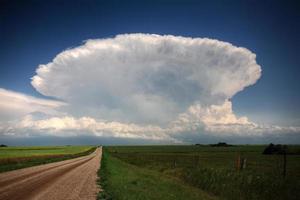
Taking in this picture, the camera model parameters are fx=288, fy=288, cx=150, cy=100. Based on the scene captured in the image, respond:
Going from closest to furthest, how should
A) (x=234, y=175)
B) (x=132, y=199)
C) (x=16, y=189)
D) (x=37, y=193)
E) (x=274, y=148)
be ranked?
(x=132, y=199) < (x=37, y=193) < (x=16, y=189) < (x=234, y=175) < (x=274, y=148)

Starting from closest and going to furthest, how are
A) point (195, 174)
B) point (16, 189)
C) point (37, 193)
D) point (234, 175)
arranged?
point (37, 193), point (16, 189), point (234, 175), point (195, 174)

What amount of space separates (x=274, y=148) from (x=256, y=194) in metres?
74.6

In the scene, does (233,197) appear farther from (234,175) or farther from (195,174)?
(195,174)

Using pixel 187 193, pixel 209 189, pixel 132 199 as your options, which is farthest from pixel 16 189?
pixel 209 189

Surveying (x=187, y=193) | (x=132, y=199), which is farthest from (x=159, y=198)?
(x=187, y=193)

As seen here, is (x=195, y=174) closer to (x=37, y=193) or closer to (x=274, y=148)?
(x=37, y=193)

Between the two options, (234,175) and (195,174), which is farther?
(195,174)

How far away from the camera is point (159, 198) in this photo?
15.8m

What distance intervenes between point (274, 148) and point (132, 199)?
80192mm

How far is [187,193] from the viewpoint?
Result: 17.9m

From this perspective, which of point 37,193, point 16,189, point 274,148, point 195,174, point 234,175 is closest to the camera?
point 37,193

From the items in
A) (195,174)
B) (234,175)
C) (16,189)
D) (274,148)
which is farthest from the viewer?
(274,148)

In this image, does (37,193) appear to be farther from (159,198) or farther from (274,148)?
(274,148)

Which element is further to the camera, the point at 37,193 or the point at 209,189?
the point at 209,189
